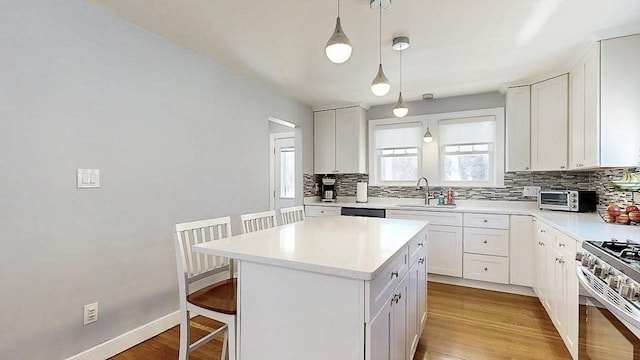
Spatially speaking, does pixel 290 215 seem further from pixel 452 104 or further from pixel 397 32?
pixel 452 104

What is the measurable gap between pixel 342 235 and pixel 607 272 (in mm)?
1253

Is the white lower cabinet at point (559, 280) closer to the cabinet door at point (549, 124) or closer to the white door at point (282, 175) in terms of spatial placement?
the cabinet door at point (549, 124)

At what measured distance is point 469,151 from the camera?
159 inches

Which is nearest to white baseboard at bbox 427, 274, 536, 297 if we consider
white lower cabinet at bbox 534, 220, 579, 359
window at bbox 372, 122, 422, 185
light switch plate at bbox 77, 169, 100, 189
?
white lower cabinet at bbox 534, 220, 579, 359

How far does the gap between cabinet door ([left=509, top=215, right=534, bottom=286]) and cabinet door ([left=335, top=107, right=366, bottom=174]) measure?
2.02m

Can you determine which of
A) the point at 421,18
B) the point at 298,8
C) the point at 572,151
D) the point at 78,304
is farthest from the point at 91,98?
the point at 572,151

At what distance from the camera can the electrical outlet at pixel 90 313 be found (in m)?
1.98

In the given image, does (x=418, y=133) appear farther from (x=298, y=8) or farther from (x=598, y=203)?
(x=298, y=8)

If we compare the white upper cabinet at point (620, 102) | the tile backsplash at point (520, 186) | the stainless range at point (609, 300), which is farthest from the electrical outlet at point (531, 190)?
the stainless range at point (609, 300)

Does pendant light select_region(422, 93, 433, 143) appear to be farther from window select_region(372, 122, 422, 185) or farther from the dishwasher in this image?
the dishwasher

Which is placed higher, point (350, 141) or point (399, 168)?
point (350, 141)

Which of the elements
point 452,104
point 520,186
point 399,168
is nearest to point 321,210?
point 399,168

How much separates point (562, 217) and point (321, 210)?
2692mm

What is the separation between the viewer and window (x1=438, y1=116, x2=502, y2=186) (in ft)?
12.8
